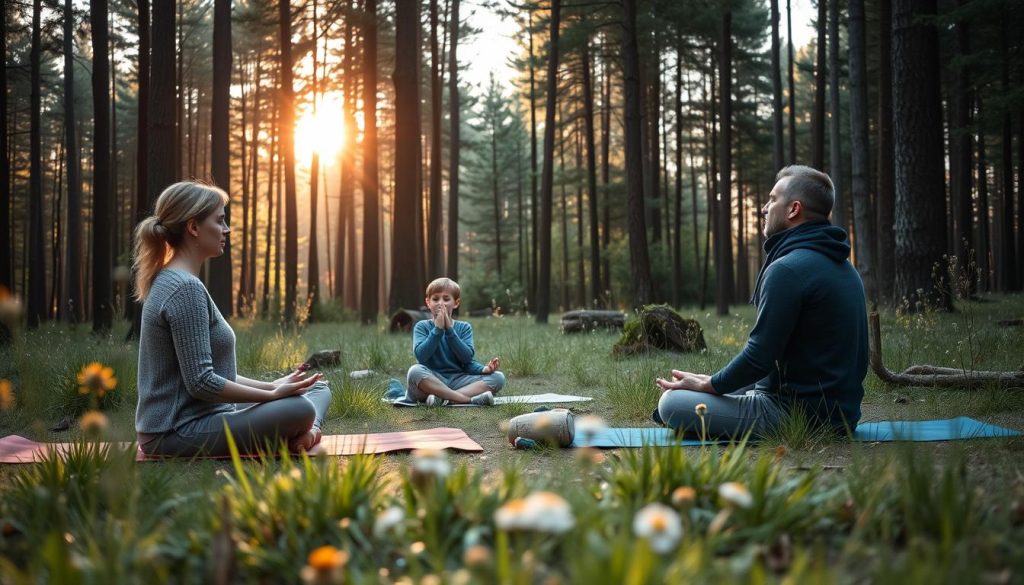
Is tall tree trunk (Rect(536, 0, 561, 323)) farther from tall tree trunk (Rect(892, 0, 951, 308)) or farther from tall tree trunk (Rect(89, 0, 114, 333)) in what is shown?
tall tree trunk (Rect(89, 0, 114, 333))

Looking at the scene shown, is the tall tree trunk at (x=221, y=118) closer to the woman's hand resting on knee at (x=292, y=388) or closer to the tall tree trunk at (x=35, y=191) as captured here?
the tall tree trunk at (x=35, y=191)

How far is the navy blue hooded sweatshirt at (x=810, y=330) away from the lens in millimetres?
4023

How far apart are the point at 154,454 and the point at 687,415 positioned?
3.19 metres

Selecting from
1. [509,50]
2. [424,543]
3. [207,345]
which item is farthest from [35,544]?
[509,50]

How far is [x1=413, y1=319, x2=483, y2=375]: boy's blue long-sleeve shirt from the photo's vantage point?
6.86m

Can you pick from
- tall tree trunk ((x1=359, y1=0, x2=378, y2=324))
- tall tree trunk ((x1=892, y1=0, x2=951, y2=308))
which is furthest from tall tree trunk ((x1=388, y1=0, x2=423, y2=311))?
tall tree trunk ((x1=892, y1=0, x2=951, y2=308))

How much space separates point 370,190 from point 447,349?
34.4ft

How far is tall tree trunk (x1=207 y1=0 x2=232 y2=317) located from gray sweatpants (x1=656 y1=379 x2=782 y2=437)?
9.64m

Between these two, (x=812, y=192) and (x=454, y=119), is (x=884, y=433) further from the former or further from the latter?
(x=454, y=119)

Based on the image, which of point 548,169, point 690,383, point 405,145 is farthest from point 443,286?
point 548,169

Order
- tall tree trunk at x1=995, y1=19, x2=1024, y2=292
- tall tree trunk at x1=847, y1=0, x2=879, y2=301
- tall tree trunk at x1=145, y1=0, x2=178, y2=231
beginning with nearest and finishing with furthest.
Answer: tall tree trunk at x1=145, y1=0, x2=178, y2=231
tall tree trunk at x1=847, y1=0, x2=879, y2=301
tall tree trunk at x1=995, y1=19, x2=1024, y2=292

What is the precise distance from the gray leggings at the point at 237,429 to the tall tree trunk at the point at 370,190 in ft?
41.0

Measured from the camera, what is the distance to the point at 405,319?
13.8m

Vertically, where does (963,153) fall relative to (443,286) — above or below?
above
